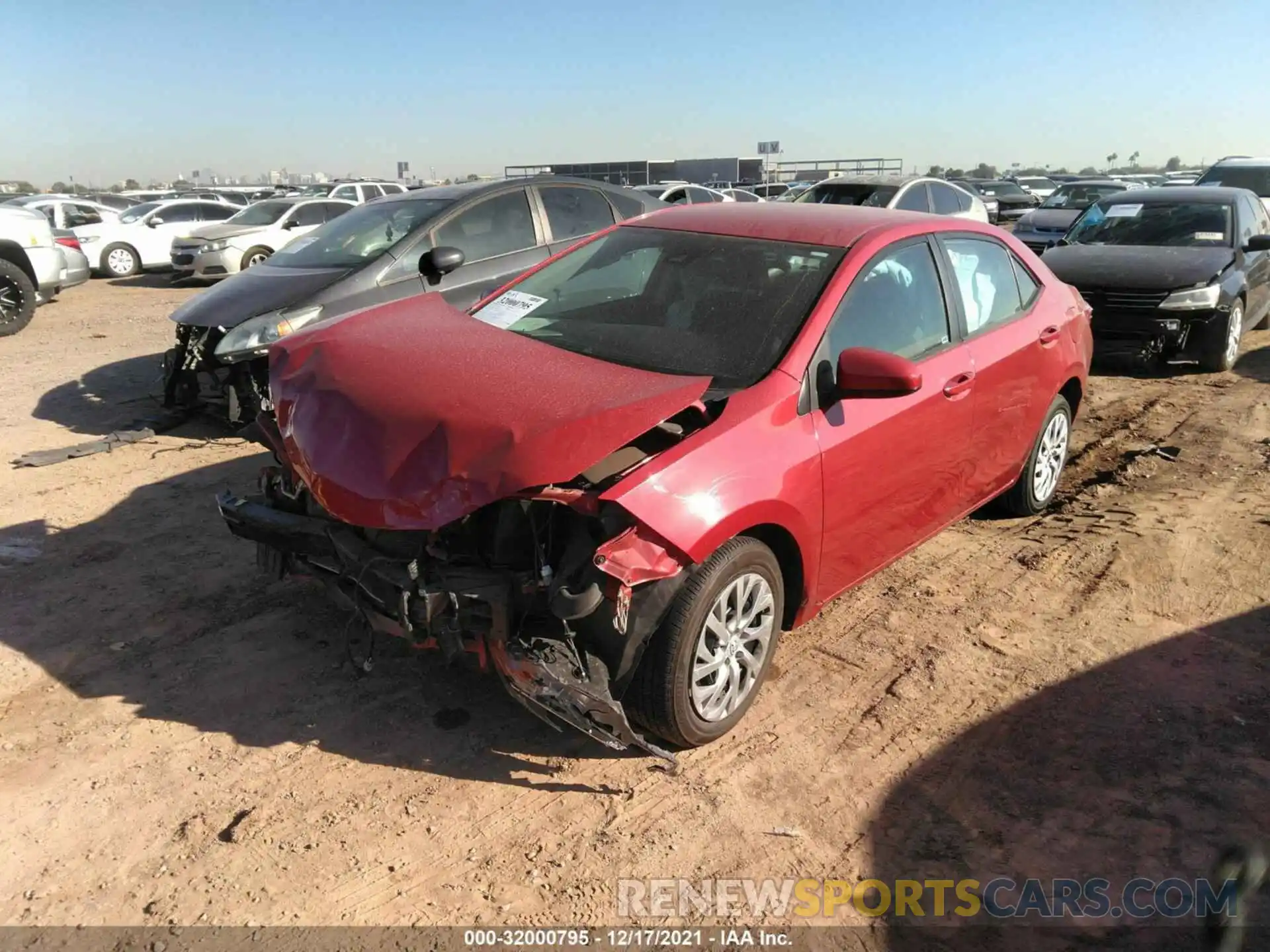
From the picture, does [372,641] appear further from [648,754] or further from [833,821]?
[833,821]

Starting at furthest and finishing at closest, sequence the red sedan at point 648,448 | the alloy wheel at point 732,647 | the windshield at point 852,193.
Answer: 1. the windshield at point 852,193
2. the alloy wheel at point 732,647
3. the red sedan at point 648,448

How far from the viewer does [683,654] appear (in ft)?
9.75

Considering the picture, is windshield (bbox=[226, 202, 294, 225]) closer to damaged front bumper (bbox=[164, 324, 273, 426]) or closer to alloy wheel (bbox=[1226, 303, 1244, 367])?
damaged front bumper (bbox=[164, 324, 273, 426])

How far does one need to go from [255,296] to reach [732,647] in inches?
201

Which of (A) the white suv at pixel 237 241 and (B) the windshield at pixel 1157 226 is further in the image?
(A) the white suv at pixel 237 241

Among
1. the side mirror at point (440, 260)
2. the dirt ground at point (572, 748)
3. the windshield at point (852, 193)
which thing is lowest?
the dirt ground at point (572, 748)

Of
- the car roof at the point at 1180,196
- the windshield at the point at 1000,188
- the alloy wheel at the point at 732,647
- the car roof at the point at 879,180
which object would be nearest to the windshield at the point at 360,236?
the alloy wheel at the point at 732,647

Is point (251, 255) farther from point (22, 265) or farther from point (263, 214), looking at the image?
point (22, 265)

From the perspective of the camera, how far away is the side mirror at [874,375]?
325 cm

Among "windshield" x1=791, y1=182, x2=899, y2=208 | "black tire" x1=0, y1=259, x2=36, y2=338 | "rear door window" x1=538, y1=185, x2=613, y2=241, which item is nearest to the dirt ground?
"rear door window" x1=538, y1=185, x2=613, y2=241

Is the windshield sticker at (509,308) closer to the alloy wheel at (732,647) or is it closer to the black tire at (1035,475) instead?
the alloy wheel at (732,647)

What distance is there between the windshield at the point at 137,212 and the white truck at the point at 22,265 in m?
7.38

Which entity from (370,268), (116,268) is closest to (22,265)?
(116,268)

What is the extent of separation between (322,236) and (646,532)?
5.79 m
